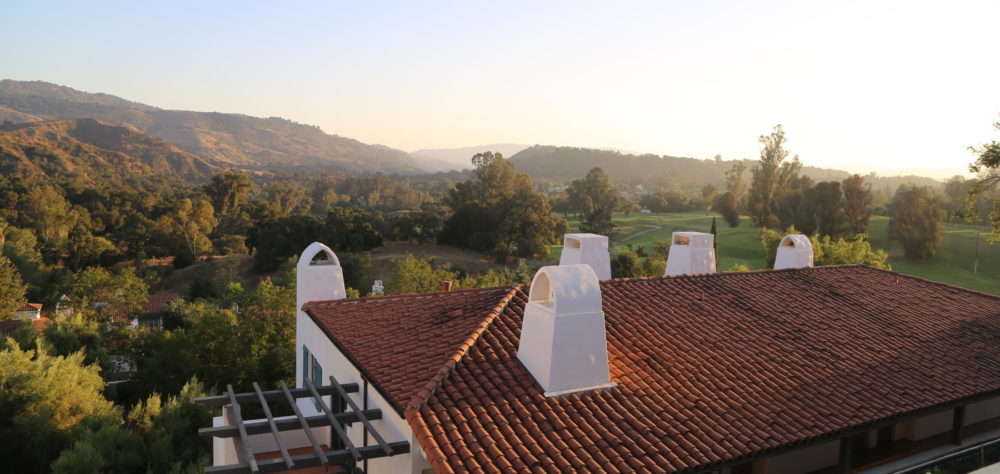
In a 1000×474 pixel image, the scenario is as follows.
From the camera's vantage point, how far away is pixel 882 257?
109 ft

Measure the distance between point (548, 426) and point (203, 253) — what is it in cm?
6360

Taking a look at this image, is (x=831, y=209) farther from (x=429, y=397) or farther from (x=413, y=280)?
(x=429, y=397)

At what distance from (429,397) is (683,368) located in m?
3.71

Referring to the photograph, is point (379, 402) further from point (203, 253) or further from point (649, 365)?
point (203, 253)

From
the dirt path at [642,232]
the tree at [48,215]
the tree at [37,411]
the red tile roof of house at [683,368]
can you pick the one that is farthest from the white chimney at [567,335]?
the tree at [48,215]

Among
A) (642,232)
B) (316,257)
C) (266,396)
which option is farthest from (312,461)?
(642,232)

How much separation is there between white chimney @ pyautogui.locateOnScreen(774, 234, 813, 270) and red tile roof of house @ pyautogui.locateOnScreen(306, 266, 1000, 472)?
2421 millimetres

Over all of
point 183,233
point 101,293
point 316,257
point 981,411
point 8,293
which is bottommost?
point 101,293

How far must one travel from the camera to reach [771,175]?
179ft

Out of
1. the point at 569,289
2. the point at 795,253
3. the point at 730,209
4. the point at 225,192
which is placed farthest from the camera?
the point at 225,192

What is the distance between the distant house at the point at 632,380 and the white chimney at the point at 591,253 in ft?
7.06

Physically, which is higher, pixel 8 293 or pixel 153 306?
pixel 8 293

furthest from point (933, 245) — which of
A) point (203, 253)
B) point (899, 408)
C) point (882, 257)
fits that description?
point (203, 253)

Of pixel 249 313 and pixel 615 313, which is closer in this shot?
pixel 615 313
